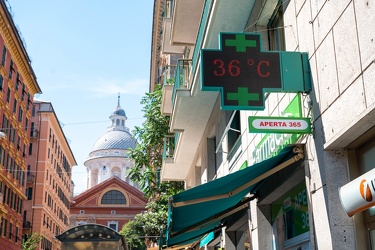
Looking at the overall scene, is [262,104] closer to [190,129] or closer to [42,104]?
[190,129]

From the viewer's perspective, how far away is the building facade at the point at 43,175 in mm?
60656

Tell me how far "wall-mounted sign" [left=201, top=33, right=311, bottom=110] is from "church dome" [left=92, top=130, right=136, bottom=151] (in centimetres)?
11433

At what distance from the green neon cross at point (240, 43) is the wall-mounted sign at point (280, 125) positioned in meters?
0.89

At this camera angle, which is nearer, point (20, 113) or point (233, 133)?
point (233, 133)

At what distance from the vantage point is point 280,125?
6934 millimetres

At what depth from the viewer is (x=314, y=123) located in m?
6.83

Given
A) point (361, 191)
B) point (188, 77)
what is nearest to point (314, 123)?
point (361, 191)

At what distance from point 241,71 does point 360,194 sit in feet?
8.91

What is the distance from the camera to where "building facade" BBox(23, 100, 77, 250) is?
199ft

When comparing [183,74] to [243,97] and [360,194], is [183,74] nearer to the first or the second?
[243,97]

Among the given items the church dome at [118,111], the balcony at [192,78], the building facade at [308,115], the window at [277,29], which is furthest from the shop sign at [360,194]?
the church dome at [118,111]

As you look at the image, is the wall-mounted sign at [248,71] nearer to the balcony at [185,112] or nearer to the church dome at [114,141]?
the balcony at [185,112]

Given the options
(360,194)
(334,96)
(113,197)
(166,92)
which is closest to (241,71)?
(334,96)

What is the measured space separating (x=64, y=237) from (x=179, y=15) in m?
7.95
